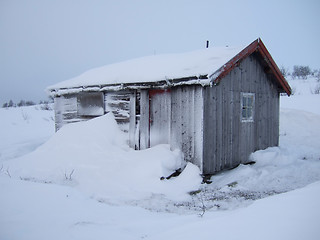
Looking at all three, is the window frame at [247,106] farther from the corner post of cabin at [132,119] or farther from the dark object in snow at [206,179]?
the corner post of cabin at [132,119]

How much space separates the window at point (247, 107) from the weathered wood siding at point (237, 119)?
0.54ft

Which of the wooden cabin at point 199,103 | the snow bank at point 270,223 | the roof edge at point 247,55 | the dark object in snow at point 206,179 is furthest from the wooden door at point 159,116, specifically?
the snow bank at point 270,223

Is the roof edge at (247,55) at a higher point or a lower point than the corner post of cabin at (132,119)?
higher

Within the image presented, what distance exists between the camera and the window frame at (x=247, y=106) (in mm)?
8970

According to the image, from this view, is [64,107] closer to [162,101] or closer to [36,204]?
[162,101]

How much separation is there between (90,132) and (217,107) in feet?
14.4

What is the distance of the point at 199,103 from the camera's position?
24.2 ft

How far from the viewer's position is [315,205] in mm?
3117

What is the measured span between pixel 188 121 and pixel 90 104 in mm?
4495

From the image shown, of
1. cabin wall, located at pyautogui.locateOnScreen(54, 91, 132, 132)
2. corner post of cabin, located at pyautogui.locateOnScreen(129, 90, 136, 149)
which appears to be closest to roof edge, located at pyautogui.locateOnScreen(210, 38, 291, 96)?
corner post of cabin, located at pyautogui.locateOnScreen(129, 90, 136, 149)

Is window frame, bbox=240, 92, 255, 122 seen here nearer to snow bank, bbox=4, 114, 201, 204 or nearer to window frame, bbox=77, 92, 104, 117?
snow bank, bbox=4, 114, 201, 204

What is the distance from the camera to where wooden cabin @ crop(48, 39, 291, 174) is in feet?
24.5

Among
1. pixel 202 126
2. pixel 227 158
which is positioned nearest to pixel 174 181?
pixel 202 126

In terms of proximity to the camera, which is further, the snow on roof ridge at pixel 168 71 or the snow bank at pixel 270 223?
the snow on roof ridge at pixel 168 71
